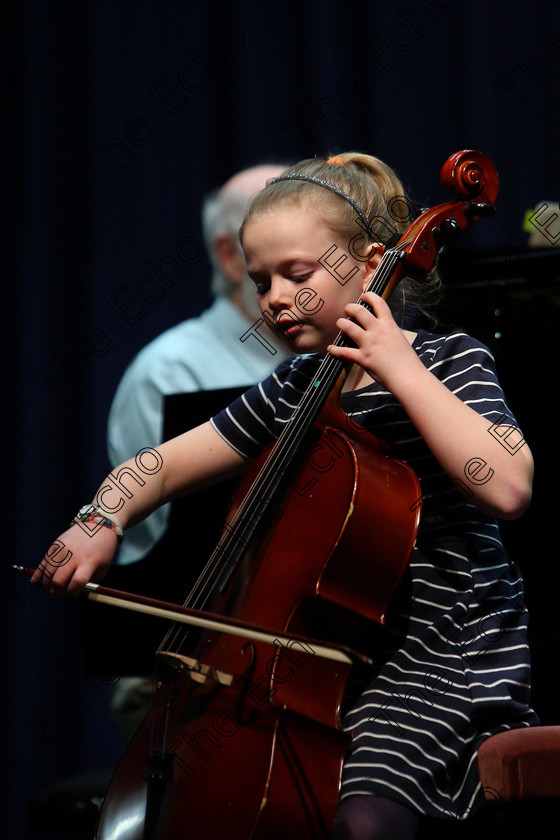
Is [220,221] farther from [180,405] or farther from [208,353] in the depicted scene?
[180,405]

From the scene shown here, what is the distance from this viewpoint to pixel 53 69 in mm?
2367

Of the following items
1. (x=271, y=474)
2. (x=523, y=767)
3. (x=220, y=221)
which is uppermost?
(x=220, y=221)

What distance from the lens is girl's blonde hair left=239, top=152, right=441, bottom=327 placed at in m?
1.17

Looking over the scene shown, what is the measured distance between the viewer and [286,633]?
0.85m

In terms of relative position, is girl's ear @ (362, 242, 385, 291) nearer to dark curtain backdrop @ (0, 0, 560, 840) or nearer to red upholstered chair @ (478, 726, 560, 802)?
red upholstered chair @ (478, 726, 560, 802)

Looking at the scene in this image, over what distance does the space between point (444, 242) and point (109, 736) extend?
1.73 m

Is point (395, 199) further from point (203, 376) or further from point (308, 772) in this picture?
point (203, 376)

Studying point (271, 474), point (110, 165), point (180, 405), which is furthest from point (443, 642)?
point (110, 165)

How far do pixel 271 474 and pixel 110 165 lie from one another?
5.06 ft

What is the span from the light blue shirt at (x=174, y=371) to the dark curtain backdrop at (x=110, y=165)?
0.25ft

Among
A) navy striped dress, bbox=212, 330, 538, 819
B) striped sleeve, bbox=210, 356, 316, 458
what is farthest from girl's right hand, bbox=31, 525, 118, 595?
navy striped dress, bbox=212, 330, 538, 819

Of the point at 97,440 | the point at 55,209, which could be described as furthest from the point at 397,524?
the point at 55,209

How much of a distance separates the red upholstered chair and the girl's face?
51 centimetres

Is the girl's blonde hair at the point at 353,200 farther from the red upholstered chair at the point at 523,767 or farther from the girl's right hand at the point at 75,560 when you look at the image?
the red upholstered chair at the point at 523,767
